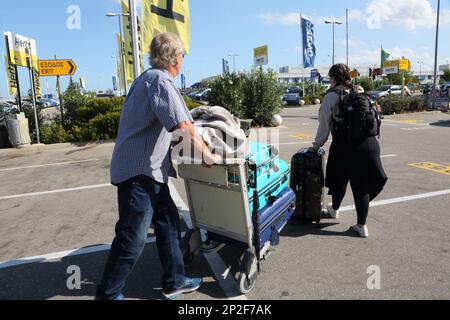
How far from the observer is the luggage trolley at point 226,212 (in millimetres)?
2797

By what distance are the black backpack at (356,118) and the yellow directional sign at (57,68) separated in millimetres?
10887

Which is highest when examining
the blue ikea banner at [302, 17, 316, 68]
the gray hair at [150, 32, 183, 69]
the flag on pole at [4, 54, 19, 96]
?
the blue ikea banner at [302, 17, 316, 68]

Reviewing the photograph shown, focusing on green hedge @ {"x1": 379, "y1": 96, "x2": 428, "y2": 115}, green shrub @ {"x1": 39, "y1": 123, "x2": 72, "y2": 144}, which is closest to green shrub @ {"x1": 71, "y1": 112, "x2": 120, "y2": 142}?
green shrub @ {"x1": 39, "y1": 123, "x2": 72, "y2": 144}

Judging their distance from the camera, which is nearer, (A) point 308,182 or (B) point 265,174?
(B) point 265,174

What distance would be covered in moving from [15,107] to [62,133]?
2903 mm

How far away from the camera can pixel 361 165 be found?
380 cm

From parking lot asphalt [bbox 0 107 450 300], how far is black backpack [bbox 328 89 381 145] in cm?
113

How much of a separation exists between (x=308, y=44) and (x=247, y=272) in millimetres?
25474

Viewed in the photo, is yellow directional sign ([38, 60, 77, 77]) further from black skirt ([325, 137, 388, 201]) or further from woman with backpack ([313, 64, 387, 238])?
black skirt ([325, 137, 388, 201])

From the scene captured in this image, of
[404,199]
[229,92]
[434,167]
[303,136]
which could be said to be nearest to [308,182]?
[404,199]

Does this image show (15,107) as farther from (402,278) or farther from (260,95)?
(402,278)

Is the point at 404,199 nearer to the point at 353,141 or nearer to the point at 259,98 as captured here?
the point at 353,141

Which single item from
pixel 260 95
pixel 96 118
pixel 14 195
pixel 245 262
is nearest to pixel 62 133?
pixel 96 118

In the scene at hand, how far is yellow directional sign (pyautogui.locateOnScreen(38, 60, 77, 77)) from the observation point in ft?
40.0
